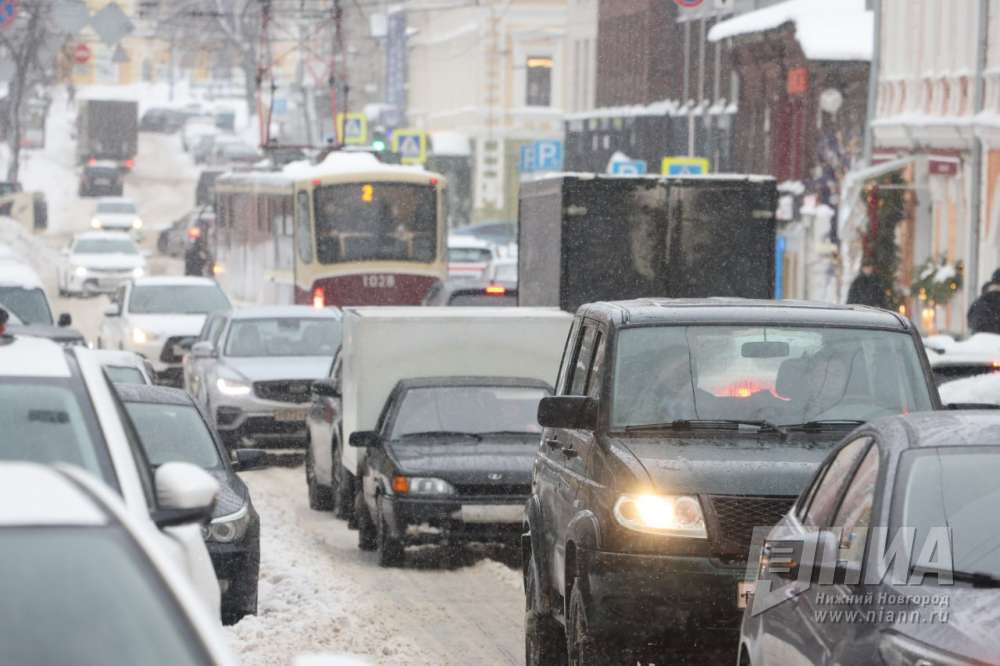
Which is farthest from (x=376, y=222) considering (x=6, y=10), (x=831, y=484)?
(x=831, y=484)

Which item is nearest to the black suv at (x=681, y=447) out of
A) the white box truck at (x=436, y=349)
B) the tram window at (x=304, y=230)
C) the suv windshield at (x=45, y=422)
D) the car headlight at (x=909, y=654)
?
the suv windshield at (x=45, y=422)

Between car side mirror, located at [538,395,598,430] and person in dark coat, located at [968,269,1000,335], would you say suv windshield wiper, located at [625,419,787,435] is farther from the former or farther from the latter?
person in dark coat, located at [968,269,1000,335]

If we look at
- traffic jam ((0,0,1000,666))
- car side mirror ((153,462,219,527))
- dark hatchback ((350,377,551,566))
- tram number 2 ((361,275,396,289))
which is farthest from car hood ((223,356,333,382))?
car side mirror ((153,462,219,527))

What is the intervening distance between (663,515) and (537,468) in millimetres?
2107

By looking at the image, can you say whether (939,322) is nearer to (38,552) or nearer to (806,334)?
(806,334)

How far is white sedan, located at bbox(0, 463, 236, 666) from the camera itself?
4.77 m

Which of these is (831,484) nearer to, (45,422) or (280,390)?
(45,422)

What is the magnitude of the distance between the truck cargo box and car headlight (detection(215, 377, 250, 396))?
3199mm

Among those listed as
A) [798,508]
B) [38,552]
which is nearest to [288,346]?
[798,508]

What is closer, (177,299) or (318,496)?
(318,496)

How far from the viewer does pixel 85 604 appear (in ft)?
16.0

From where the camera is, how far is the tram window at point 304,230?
35156mm

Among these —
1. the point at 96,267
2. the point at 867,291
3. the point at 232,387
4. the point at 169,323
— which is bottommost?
the point at 96,267

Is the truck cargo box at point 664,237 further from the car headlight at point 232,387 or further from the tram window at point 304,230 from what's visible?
the tram window at point 304,230
